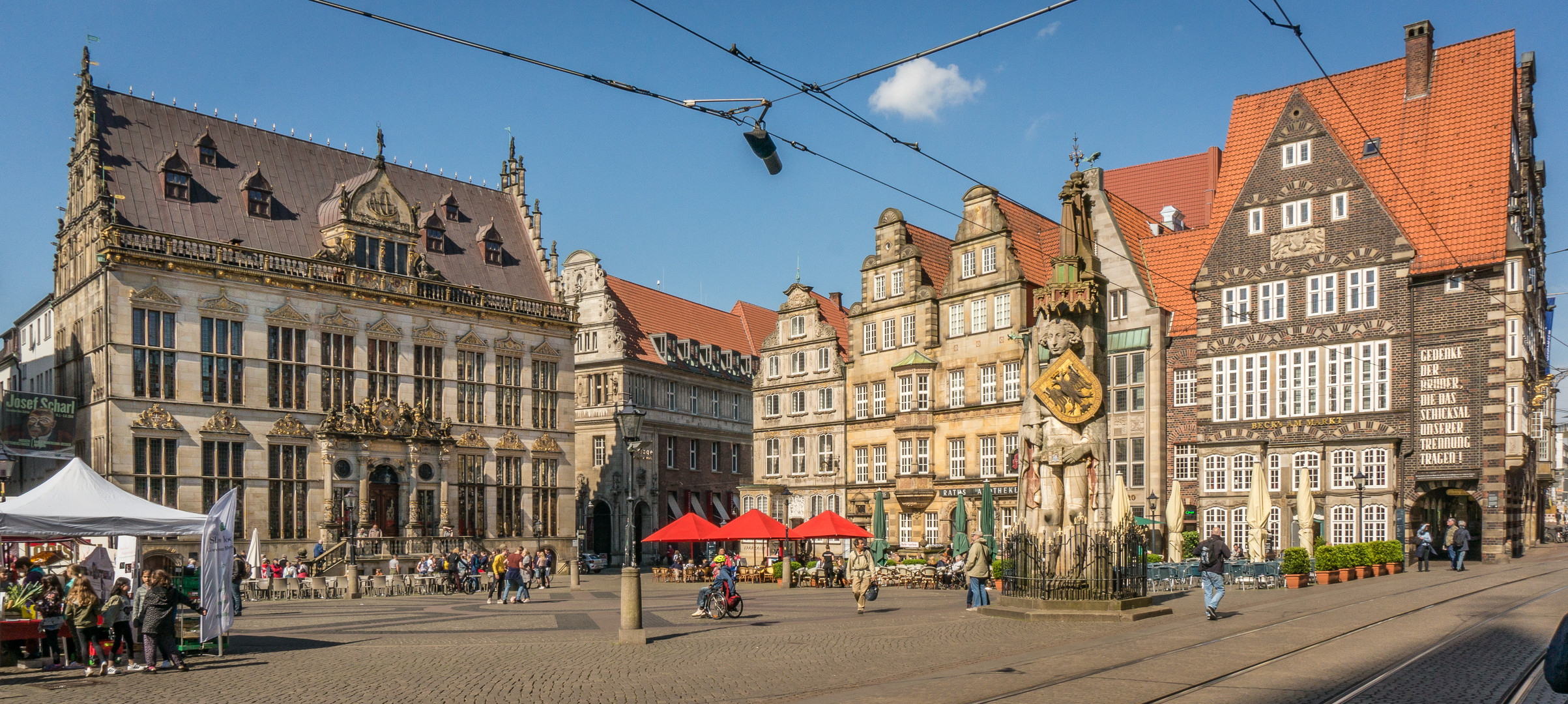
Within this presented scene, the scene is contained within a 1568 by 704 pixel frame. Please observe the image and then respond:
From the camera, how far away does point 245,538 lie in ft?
131

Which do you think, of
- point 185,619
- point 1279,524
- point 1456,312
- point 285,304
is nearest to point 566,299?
point 285,304

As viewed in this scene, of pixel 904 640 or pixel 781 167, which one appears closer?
pixel 781 167

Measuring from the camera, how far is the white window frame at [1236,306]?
4344 cm

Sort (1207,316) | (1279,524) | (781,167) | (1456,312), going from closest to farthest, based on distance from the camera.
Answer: (781,167) → (1456,312) → (1279,524) → (1207,316)

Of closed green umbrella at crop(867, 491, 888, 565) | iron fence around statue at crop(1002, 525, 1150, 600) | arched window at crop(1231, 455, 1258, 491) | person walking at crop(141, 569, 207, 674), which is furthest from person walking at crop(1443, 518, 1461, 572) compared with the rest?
person walking at crop(141, 569, 207, 674)

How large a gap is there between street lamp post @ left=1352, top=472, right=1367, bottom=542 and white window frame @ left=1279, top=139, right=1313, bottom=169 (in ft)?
37.2

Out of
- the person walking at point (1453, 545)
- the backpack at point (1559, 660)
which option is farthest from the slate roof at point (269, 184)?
the backpack at point (1559, 660)

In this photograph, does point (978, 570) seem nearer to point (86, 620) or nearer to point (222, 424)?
point (86, 620)

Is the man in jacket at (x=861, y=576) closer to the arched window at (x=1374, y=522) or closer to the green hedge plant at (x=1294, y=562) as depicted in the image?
the green hedge plant at (x=1294, y=562)

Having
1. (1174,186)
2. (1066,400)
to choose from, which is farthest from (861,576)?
(1174,186)

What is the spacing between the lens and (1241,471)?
42.7 m

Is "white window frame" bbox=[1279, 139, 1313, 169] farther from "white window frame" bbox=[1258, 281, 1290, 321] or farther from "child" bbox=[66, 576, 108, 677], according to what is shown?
"child" bbox=[66, 576, 108, 677]

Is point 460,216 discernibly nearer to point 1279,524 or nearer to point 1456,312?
point 1279,524

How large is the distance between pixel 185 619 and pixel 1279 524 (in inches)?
1383
